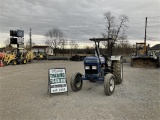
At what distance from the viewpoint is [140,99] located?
5.95 m

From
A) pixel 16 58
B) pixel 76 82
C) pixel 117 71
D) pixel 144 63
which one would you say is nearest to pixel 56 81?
pixel 76 82

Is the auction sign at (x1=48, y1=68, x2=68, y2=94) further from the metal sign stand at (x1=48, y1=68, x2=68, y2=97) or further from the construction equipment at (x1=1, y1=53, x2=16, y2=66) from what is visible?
the construction equipment at (x1=1, y1=53, x2=16, y2=66)

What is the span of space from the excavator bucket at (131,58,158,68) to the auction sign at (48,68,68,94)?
1207 centimetres

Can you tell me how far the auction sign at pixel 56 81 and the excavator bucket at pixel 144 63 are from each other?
12.1m

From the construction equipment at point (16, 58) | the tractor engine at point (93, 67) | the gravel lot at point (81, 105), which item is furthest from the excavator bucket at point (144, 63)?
the construction equipment at point (16, 58)

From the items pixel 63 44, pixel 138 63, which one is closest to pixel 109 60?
pixel 138 63

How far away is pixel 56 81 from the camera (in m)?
6.44

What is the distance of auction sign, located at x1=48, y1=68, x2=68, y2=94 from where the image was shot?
631 cm

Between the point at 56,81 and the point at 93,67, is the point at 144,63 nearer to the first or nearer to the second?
the point at 93,67

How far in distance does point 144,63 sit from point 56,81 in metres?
12.5

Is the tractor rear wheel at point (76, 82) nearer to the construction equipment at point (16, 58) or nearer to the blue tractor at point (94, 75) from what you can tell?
the blue tractor at point (94, 75)

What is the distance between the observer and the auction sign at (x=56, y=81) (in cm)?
631

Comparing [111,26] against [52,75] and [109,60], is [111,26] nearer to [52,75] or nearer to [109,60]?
[109,60]

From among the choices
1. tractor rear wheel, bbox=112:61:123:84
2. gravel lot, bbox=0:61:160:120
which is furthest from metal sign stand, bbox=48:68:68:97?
tractor rear wheel, bbox=112:61:123:84
